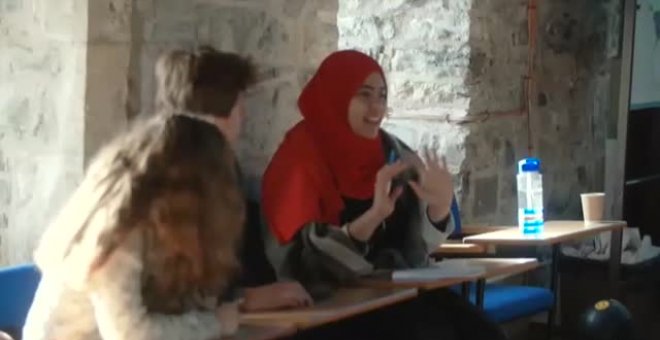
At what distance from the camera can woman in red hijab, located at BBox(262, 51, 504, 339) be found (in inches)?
110

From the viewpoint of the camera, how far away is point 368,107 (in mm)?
3055

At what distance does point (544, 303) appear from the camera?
3.64 meters

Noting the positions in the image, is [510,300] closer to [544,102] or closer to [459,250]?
[459,250]

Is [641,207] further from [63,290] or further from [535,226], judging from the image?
[63,290]

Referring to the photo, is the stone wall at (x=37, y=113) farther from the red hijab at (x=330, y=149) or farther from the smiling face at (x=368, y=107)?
the smiling face at (x=368, y=107)

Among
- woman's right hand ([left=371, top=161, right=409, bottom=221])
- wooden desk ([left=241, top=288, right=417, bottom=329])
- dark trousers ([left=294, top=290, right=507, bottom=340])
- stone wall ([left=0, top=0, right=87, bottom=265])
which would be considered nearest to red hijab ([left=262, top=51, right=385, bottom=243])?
woman's right hand ([left=371, top=161, right=409, bottom=221])

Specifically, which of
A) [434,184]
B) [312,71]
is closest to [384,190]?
[434,184]

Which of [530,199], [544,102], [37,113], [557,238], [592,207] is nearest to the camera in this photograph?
[37,113]

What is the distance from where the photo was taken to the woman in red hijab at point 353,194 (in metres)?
2.80

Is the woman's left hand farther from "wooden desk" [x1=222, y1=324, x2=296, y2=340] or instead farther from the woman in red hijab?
"wooden desk" [x1=222, y1=324, x2=296, y2=340]

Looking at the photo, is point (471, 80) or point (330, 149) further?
point (471, 80)

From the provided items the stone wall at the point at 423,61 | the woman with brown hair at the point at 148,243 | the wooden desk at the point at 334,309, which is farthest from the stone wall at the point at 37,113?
the stone wall at the point at 423,61

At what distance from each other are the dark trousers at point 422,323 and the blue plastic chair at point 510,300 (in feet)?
1.19

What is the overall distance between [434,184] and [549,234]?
35.9 inches
